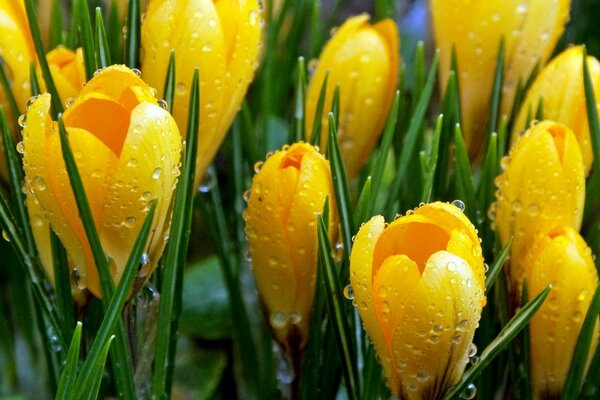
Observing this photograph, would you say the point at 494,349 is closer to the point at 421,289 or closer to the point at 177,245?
the point at 421,289

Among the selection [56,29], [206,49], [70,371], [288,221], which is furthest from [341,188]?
[56,29]

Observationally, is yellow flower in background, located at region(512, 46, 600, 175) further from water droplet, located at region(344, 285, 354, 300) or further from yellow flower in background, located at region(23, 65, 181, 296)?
yellow flower in background, located at region(23, 65, 181, 296)

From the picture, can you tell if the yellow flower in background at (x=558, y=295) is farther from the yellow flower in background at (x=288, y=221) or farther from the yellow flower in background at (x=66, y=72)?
the yellow flower in background at (x=66, y=72)

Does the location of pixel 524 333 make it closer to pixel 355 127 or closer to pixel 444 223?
pixel 444 223

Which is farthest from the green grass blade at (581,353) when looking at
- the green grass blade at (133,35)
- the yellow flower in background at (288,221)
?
the green grass blade at (133,35)

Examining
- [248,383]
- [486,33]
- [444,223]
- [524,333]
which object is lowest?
[248,383]

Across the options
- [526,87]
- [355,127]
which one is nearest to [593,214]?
[526,87]
